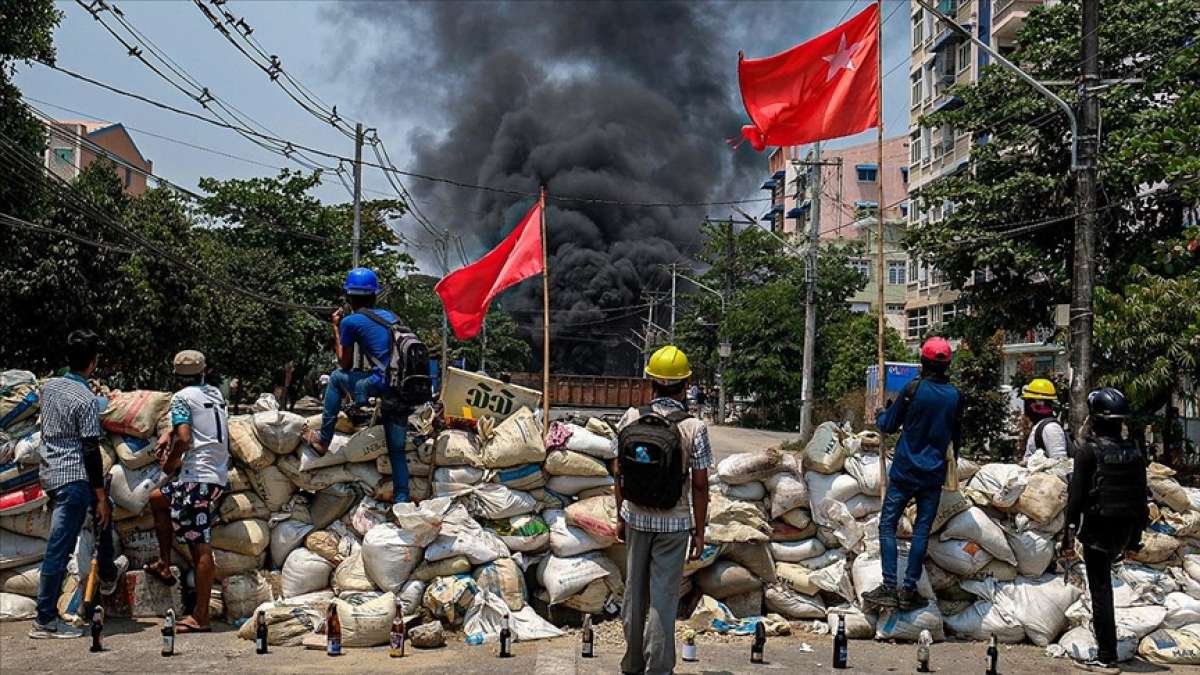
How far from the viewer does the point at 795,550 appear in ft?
21.2

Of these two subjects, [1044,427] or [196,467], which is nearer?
[196,467]

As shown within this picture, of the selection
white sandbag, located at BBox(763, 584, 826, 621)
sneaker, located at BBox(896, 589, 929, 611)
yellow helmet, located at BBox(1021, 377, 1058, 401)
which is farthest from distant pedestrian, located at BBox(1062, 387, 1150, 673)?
white sandbag, located at BBox(763, 584, 826, 621)

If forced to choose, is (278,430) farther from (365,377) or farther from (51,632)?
(51,632)

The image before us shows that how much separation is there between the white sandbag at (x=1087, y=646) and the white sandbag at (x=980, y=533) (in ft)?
1.85

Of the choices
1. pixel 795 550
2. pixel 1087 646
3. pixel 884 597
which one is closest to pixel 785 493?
pixel 795 550

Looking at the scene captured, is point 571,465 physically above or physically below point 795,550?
above

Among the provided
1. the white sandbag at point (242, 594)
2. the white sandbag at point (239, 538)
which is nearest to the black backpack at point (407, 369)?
the white sandbag at point (239, 538)

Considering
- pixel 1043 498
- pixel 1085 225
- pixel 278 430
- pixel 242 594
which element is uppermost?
pixel 1085 225

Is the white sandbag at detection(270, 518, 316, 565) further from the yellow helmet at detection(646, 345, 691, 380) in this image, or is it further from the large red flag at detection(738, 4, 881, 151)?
the large red flag at detection(738, 4, 881, 151)

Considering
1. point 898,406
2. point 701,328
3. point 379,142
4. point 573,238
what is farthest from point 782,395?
point 898,406

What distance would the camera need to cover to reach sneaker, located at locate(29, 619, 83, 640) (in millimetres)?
5258

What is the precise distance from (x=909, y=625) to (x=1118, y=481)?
1.41m

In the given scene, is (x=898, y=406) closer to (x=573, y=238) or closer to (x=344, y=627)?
(x=344, y=627)

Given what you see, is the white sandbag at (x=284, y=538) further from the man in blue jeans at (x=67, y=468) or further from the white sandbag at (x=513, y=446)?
the white sandbag at (x=513, y=446)
